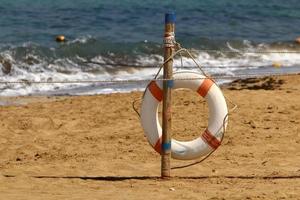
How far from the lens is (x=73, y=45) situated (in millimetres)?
18516

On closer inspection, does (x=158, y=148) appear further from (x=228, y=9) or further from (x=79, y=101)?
(x=228, y=9)

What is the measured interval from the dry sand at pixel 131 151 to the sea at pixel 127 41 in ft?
2.80

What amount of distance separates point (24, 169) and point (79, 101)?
13.3 ft

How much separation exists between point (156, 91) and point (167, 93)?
5.3 inches

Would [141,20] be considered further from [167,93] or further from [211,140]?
[167,93]

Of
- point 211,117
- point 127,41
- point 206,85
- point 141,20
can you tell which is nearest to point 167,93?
point 206,85

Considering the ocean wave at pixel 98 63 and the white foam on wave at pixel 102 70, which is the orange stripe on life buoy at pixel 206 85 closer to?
the white foam on wave at pixel 102 70

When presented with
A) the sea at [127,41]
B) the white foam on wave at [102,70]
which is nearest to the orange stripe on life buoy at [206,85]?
the sea at [127,41]

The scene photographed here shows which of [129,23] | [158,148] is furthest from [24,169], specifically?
[129,23]

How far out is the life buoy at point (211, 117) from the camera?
774 cm

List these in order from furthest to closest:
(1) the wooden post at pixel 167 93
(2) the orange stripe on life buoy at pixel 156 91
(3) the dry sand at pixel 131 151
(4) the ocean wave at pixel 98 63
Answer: (4) the ocean wave at pixel 98 63 < (2) the orange stripe on life buoy at pixel 156 91 < (1) the wooden post at pixel 167 93 < (3) the dry sand at pixel 131 151

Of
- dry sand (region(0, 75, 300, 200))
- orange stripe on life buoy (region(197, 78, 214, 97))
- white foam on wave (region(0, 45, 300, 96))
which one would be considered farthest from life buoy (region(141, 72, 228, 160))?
white foam on wave (region(0, 45, 300, 96))

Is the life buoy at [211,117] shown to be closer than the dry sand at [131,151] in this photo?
No

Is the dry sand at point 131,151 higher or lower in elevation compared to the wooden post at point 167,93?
lower
